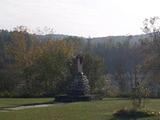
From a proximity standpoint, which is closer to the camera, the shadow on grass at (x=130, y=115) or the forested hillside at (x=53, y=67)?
the shadow on grass at (x=130, y=115)

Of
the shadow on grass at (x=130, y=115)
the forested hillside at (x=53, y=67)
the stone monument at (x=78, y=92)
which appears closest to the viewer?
the shadow on grass at (x=130, y=115)

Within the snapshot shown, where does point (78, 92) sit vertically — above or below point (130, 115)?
above

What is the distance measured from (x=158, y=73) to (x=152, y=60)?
6.86 feet

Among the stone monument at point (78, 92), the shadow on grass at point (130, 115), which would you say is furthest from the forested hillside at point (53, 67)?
the shadow on grass at point (130, 115)

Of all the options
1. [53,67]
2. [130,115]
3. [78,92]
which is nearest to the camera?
[130,115]

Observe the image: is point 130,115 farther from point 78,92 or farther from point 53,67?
point 53,67

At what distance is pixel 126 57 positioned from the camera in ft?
324

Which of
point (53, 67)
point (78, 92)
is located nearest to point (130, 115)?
A: point (78, 92)

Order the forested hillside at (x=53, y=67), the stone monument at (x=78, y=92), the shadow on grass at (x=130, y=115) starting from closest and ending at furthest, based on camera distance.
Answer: the shadow on grass at (x=130, y=115), the stone monument at (x=78, y=92), the forested hillside at (x=53, y=67)

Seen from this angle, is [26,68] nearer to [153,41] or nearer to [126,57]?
[153,41]

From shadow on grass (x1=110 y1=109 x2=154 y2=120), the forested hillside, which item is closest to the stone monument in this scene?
the forested hillside

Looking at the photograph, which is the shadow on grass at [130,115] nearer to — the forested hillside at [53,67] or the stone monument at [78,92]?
the stone monument at [78,92]

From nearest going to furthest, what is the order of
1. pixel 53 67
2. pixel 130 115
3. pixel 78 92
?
pixel 130 115, pixel 78 92, pixel 53 67

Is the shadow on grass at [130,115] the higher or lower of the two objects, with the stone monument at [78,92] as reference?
lower
